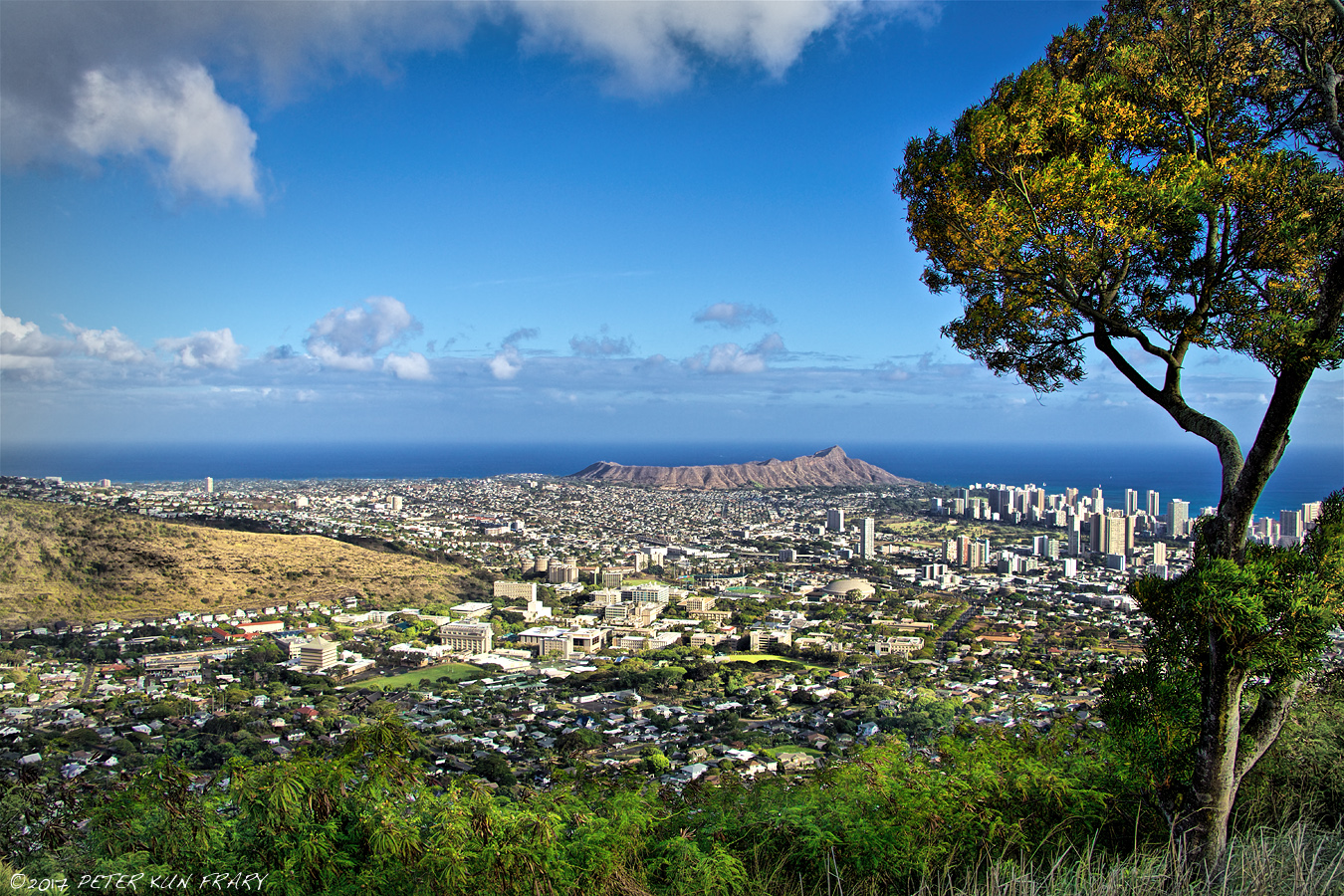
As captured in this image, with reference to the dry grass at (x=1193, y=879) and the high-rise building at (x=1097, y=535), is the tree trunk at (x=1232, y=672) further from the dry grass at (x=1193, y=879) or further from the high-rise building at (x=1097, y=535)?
the high-rise building at (x=1097, y=535)

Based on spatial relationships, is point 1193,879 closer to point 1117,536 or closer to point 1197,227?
point 1197,227

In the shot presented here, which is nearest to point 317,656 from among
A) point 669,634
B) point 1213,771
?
point 669,634

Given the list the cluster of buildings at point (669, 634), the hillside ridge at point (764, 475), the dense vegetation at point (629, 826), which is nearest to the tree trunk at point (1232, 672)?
the dense vegetation at point (629, 826)

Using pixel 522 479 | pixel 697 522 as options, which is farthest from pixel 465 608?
pixel 522 479

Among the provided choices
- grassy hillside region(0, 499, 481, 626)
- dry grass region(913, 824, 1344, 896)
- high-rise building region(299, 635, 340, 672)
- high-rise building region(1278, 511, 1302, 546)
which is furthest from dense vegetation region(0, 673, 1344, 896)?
high-rise building region(1278, 511, 1302, 546)

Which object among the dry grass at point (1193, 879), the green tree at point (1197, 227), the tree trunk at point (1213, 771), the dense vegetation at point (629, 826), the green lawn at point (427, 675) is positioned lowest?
the green lawn at point (427, 675)

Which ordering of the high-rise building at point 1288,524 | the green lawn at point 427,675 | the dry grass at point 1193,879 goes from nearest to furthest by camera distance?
1. the dry grass at point 1193,879
2. the green lawn at point 427,675
3. the high-rise building at point 1288,524
